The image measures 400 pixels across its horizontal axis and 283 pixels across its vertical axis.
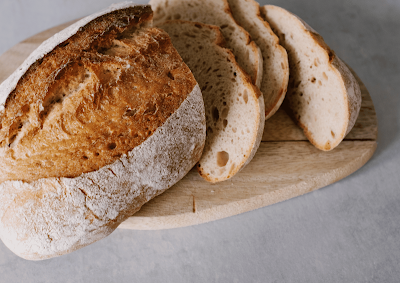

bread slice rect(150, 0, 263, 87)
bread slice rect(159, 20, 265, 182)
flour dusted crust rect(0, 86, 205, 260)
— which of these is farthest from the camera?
bread slice rect(150, 0, 263, 87)

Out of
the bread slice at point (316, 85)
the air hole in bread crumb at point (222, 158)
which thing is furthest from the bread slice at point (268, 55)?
the air hole in bread crumb at point (222, 158)

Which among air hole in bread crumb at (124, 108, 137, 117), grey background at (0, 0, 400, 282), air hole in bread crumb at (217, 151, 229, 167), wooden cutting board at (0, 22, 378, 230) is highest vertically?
air hole in bread crumb at (124, 108, 137, 117)

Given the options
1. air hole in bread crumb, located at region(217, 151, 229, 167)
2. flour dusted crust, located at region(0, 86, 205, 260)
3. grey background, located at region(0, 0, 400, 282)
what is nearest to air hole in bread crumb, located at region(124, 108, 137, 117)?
flour dusted crust, located at region(0, 86, 205, 260)

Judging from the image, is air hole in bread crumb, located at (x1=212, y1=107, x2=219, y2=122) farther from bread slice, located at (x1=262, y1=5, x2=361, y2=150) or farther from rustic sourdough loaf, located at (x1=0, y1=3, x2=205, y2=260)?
bread slice, located at (x1=262, y1=5, x2=361, y2=150)

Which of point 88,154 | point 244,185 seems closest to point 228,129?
point 244,185

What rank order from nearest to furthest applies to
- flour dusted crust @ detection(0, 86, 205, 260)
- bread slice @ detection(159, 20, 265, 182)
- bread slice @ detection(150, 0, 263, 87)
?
flour dusted crust @ detection(0, 86, 205, 260), bread slice @ detection(159, 20, 265, 182), bread slice @ detection(150, 0, 263, 87)

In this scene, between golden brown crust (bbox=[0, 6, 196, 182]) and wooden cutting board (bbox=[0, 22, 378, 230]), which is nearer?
golden brown crust (bbox=[0, 6, 196, 182])

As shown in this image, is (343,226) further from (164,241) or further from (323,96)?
(164,241)

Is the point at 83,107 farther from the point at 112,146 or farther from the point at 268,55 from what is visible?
the point at 268,55
